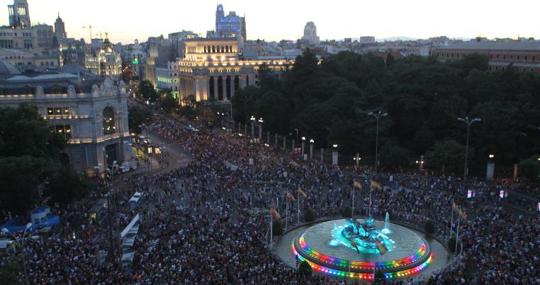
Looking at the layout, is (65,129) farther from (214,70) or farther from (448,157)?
(214,70)

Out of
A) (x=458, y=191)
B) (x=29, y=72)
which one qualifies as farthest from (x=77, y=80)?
(x=458, y=191)

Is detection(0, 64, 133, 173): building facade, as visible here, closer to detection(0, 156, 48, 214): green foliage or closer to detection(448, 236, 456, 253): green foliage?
detection(0, 156, 48, 214): green foliage

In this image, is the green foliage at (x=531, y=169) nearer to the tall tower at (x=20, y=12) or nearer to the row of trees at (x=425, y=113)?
the row of trees at (x=425, y=113)

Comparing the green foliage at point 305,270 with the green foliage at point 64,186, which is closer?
the green foliage at point 305,270

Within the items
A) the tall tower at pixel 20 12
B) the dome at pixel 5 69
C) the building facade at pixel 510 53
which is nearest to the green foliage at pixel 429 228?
the building facade at pixel 510 53

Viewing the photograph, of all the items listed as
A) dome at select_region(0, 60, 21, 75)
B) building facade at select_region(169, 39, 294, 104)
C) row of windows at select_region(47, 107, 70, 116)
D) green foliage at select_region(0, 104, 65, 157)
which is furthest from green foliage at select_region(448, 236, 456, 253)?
building facade at select_region(169, 39, 294, 104)

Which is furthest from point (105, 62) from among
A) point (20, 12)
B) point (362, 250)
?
point (362, 250)
